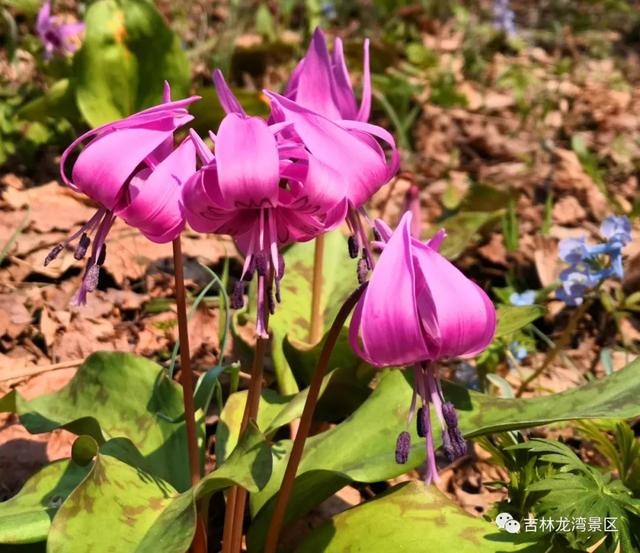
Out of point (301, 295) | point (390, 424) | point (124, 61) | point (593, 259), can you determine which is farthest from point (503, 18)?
point (390, 424)

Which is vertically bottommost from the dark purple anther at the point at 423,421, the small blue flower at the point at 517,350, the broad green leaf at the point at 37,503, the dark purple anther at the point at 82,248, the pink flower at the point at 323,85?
the small blue flower at the point at 517,350

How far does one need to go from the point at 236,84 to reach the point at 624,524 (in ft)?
11.8

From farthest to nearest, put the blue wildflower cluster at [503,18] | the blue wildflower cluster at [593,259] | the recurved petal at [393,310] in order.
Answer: the blue wildflower cluster at [503,18] < the blue wildflower cluster at [593,259] < the recurved petal at [393,310]

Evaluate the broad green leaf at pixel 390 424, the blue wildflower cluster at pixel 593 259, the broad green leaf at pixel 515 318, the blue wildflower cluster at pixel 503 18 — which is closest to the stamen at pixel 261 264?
the broad green leaf at pixel 390 424

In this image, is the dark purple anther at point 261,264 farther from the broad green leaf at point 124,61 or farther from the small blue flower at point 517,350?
the broad green leaf at point 124,61

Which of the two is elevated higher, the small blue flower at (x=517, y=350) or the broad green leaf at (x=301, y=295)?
the broad green leaf at (x=301, y=295)

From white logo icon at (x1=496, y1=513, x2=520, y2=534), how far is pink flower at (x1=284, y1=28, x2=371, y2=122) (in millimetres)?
942

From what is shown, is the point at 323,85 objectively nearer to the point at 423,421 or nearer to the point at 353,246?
the point at 353,246

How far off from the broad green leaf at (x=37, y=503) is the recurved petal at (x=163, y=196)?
68cm

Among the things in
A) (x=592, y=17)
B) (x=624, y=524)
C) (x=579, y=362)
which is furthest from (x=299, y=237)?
(x=592, y=17)

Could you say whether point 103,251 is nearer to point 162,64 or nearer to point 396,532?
point 396,532

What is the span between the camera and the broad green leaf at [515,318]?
2064mm

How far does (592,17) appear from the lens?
19.8ft

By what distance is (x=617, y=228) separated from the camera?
2.53 m
